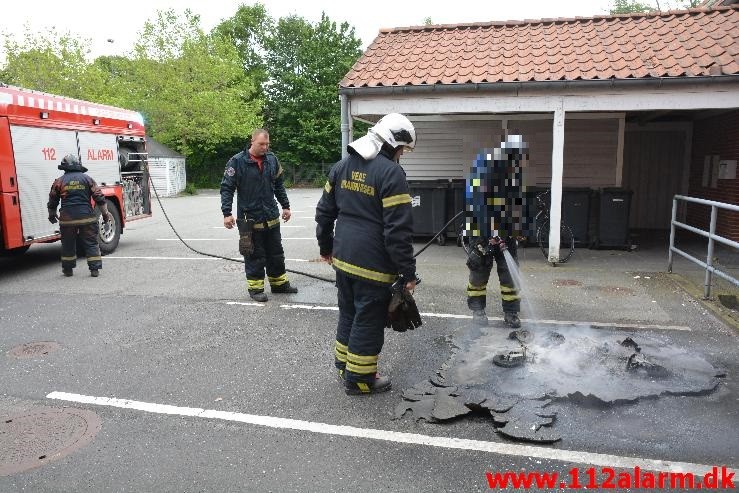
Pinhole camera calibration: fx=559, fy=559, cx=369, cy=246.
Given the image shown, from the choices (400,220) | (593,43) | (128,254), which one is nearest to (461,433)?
(400,220)

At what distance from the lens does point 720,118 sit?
1066cm

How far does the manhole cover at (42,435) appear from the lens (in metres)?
3.29

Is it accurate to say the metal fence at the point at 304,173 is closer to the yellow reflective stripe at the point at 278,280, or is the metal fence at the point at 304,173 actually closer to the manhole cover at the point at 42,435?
the yellow reflective stripe at the point at 278,280

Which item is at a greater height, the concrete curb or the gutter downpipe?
the gutter downpipe

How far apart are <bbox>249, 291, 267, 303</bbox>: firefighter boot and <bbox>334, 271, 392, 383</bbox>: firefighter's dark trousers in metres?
2.91

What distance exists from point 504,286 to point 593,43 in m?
5.92

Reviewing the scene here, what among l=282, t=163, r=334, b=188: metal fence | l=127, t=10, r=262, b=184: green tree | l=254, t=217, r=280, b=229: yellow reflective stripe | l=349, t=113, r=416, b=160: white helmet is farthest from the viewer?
l=282, t=163, r=334, b=188: metal fence

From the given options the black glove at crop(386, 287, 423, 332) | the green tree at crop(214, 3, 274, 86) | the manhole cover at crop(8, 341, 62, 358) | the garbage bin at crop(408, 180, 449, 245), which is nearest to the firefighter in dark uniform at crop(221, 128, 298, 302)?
the manhole cover at crop(8, 341, 62, 358)

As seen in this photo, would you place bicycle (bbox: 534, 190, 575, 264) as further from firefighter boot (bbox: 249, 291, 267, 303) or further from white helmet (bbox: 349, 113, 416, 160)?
white helmet (bbox: 349, 113, 416, 160)

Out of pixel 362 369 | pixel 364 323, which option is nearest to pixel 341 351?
pixel 362 369

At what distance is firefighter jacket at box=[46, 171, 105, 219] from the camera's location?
823 centimetres

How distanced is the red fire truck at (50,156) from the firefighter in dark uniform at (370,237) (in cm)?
655

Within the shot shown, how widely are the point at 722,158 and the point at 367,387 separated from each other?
31.7ft

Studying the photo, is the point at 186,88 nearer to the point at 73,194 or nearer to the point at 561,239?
the point at 73,194
